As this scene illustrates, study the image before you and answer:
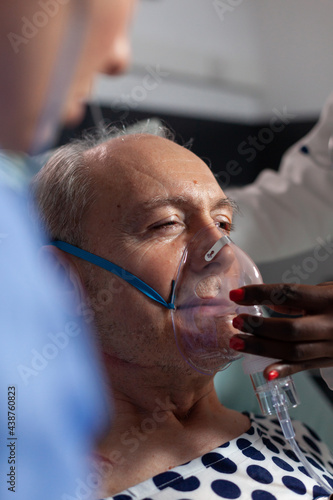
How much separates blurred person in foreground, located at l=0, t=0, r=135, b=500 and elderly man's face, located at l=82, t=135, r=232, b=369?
0.13 meters

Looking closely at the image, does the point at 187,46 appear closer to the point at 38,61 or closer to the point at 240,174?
the point at 240,174

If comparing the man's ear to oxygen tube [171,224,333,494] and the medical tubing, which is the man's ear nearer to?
oxygen tube [171,224,333,494]

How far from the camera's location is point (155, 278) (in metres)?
1.13

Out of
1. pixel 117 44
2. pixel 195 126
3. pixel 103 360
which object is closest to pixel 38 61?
pixel 117 44

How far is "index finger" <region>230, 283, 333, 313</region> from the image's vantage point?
921 mm

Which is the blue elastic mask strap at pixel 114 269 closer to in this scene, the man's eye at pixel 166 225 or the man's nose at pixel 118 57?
the man's eye at pixel 166 225

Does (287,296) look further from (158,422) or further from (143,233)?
(158,422)

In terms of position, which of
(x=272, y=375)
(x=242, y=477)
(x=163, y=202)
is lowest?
(x=242, y=477)

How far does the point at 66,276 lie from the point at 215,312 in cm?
37

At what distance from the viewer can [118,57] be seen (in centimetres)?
170

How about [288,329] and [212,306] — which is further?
[212,306]

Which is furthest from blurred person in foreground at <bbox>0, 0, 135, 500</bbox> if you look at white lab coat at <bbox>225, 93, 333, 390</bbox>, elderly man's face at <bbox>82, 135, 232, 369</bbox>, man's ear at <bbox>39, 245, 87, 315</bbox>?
white lab coat at <bbox>225, 93, 333, 390</bbox>

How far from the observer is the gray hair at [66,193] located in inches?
47.7

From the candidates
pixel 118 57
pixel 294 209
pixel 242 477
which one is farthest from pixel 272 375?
pixel 118 57
